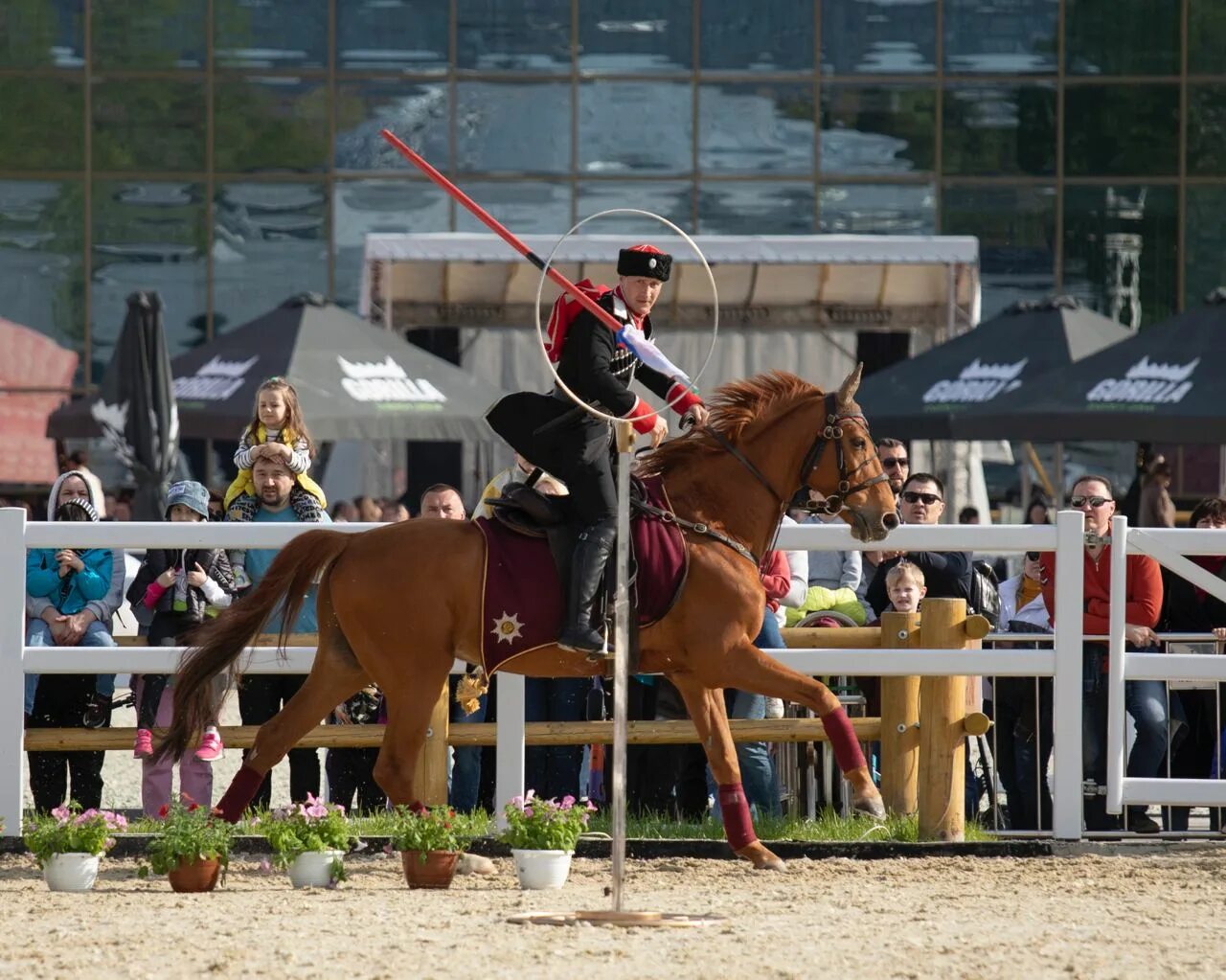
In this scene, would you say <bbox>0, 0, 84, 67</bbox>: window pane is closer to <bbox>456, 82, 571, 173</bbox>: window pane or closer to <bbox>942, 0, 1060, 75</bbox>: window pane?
<bbox>456, 82, 571, 173</bbox>: window pane

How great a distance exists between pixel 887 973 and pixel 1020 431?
970 cm

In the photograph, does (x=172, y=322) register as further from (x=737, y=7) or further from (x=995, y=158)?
(x=995, y=158)

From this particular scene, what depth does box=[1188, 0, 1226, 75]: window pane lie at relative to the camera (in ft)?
95.8

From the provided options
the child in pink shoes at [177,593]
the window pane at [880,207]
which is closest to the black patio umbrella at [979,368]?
the child in pink shoes at [177,593]

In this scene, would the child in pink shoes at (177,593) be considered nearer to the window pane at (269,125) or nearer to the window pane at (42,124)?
the window pane at (269,125)

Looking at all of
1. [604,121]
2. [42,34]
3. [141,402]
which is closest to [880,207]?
[604,121]

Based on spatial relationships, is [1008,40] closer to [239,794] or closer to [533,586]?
[533,586]

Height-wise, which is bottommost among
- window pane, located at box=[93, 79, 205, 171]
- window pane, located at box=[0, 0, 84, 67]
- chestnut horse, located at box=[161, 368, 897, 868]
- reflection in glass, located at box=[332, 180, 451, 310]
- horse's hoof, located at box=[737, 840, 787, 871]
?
horse's hoof, located at box=[737, 840, 787, 871]

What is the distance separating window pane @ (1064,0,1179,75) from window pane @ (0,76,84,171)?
1319cm

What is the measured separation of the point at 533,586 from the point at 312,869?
4.48ft

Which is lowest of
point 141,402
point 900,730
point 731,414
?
point 900,730

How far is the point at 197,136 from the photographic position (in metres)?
29.3

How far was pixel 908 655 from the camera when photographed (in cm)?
938

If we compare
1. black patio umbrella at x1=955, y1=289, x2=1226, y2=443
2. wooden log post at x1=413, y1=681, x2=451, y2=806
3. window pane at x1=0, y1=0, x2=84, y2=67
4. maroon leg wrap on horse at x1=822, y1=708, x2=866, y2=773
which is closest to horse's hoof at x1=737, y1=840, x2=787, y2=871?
maroon leg wrap on horse at x1=822, y1=708, x2=866, y2=773
